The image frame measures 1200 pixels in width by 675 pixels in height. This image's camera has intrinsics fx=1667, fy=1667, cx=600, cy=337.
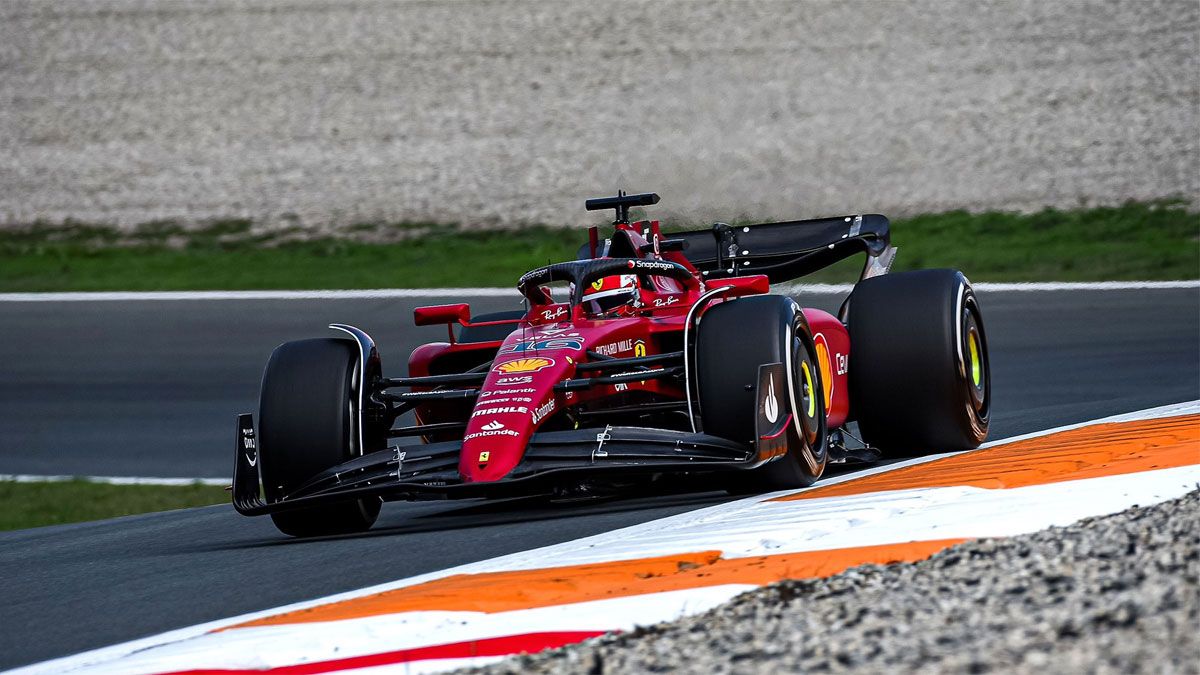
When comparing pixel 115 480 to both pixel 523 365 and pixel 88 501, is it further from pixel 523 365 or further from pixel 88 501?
pixel 523 365

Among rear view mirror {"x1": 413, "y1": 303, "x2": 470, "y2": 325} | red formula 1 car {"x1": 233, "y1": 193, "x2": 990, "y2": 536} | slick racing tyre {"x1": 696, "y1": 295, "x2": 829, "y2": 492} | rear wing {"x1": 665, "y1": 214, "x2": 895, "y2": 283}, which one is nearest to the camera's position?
red formula 1 car {"x1": 233, "y1": 193, "x2": 990, "y2": 536}

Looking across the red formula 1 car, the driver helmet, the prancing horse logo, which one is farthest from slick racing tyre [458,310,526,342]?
the prancing horse logo

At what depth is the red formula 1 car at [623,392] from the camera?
6.38 metres

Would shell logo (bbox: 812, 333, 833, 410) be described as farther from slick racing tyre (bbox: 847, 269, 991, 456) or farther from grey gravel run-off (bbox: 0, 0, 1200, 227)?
grey gravel run-off (bbox: 0, 0, 1200, 227)

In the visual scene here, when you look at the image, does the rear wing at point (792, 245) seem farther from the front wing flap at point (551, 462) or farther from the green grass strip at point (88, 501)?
the green grass strip at point (88, 501)

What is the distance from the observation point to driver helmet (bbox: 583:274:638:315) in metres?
7.69

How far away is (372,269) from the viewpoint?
18.8 m

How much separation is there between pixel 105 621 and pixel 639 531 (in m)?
1.75

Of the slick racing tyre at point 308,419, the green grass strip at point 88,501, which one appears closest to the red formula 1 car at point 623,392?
the slick racing tyre at point 308,419

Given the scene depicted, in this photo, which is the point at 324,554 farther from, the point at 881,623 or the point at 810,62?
the point at 810,62

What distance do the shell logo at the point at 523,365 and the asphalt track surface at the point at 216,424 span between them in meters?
0.62

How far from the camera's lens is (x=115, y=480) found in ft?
37.2

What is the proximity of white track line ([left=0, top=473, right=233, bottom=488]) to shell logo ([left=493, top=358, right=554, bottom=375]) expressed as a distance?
4.73 meters

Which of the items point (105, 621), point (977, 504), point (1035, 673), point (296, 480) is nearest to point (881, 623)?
point (1035, 673)
